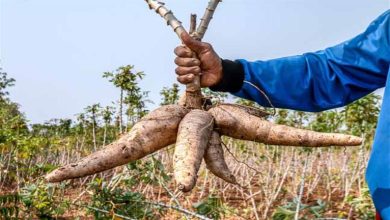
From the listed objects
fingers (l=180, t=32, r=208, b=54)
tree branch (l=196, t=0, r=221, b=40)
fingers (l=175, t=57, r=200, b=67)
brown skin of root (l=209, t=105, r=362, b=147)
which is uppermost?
tree branch (l=196, t=0, r=221, b=40)

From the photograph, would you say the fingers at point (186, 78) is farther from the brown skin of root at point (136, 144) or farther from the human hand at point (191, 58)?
the brown skin of root at point (136, 144)

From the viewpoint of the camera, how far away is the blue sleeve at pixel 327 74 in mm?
1647

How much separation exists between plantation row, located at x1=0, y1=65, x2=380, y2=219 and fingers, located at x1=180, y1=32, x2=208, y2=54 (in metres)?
0.28

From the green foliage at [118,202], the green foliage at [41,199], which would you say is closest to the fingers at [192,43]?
the green foliage at [118,202]

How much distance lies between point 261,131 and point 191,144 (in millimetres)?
264

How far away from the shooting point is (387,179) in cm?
130

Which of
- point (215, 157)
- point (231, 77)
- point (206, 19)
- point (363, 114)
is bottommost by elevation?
point (363, 114)

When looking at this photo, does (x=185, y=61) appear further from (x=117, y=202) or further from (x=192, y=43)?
(x=117, y=202)

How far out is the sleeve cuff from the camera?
153cm

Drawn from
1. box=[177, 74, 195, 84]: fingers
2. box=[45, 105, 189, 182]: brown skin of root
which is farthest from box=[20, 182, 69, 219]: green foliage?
box=[177, 74, 195, 84]: fingers

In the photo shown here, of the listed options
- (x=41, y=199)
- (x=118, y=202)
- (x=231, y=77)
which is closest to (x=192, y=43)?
(x=231, y=77)

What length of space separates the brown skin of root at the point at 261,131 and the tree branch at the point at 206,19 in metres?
0.25

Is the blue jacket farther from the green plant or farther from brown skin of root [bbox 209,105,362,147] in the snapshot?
the green plant

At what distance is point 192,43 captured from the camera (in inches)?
53.3
